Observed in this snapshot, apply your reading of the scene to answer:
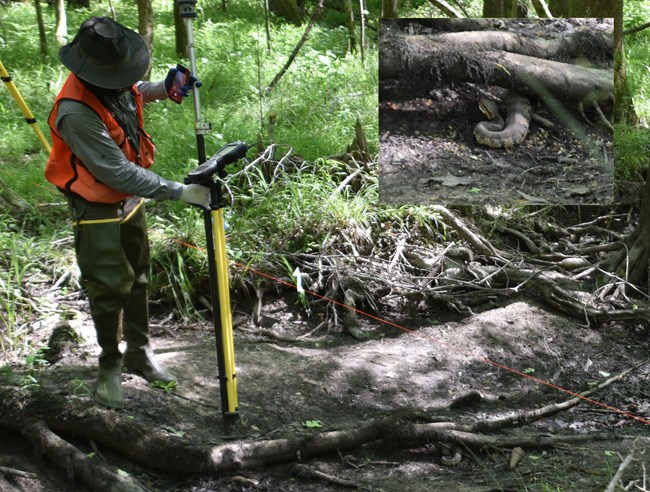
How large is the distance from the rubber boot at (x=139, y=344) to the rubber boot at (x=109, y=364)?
286mm

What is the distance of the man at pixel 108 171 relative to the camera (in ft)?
11.4

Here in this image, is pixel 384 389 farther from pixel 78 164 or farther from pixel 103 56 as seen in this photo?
pixel 103 56

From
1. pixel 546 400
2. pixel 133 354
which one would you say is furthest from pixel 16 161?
pixel 546 400

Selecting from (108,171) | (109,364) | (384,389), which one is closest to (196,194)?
(108,171)

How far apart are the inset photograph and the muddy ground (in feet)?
3.48

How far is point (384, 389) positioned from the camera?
15.4ft

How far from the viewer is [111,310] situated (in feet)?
12.6

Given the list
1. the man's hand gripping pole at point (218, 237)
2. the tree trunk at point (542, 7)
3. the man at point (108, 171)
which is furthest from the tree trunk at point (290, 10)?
the man's hand gripping pole at point (218, 237)

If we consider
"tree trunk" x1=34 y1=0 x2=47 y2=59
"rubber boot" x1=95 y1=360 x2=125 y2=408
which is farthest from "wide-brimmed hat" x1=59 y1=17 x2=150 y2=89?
"tree trunk" x1=34 y1=0 x2=47 y2=59

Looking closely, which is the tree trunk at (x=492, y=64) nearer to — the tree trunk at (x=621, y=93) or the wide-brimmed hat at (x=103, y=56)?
the wide-brimmed hat at (x=103, y=56)

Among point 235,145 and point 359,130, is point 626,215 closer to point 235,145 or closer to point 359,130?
point 359,130

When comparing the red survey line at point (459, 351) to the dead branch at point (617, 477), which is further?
the red survey line at point (459, 351)

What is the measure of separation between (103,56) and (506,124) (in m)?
2.58

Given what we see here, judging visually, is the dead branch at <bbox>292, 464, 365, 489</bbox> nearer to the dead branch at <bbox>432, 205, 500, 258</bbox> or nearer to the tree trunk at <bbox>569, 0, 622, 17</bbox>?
the dead branch at <bbox>432, 205, 500, 258</bbox>
